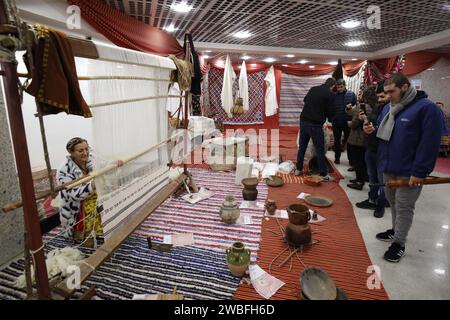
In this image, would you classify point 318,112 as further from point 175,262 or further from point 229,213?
point 175,262

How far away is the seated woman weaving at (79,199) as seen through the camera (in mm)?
2355

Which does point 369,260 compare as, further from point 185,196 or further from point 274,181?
point 185,196

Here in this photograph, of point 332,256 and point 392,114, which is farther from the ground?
point 392,114

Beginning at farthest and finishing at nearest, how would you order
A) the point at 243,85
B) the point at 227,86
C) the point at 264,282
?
the point at 243,85 → the point at 227,86 → the point at 264,282

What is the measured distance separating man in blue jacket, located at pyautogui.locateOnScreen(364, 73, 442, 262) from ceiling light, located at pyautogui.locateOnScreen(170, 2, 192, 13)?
7.55 feet

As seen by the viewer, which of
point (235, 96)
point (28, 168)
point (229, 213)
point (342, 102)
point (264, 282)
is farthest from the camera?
point (235, 96)

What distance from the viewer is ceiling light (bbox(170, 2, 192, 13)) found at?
9.93ft

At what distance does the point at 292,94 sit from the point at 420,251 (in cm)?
734

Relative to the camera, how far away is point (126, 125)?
229 centimetres

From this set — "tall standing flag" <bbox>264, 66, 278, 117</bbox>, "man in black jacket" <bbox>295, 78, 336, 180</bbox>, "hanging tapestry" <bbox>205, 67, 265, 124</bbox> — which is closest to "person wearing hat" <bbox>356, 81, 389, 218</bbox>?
"man in black jacket" <bbox>295, 78, 336, 180</bbox>

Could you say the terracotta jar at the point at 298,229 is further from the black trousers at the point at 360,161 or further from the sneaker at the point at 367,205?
the black trousers at the point at 360,161

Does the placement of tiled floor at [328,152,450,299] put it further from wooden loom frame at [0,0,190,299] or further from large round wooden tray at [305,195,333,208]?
wooden loom frame at [0,0,190,299]

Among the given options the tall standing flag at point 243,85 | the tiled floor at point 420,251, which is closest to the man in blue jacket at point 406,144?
the tiled floor at point 420,251

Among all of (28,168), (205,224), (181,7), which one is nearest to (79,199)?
(28,168)
